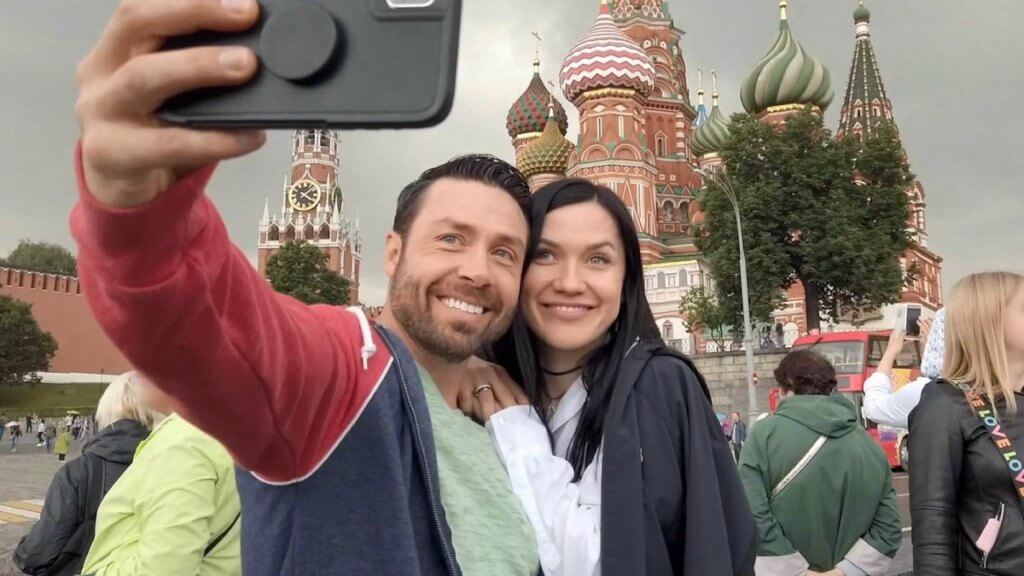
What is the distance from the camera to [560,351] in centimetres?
222

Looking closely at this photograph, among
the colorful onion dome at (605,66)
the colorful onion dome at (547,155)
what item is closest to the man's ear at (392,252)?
the colorful onion dome at (605,66)

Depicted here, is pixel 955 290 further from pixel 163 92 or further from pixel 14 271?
pixel 14 271

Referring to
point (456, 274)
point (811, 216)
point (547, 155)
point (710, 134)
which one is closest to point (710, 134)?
point (710, 134)

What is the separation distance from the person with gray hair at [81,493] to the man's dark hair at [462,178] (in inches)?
85.5

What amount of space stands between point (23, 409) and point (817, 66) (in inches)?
1586

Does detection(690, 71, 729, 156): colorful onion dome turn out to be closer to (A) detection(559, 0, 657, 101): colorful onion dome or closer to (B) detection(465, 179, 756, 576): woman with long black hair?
(A) detection(559, 0, 657, 101): colorful onion dome

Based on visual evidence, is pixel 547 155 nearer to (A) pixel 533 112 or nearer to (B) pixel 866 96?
(A) pixel 533 112

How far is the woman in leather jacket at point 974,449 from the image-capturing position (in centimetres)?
258

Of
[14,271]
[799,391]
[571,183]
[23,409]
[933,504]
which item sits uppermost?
[14,271]

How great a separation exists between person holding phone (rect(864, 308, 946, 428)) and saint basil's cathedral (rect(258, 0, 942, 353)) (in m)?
24.4

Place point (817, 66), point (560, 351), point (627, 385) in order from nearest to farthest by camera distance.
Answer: point (627, 385), point (560, 351), point (817, 66)

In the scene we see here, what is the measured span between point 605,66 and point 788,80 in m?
8.35

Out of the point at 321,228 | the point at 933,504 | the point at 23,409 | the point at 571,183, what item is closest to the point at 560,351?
the point at 571,183

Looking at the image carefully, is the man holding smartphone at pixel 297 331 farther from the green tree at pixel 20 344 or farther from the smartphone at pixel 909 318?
the green tree at pixel 20 344
